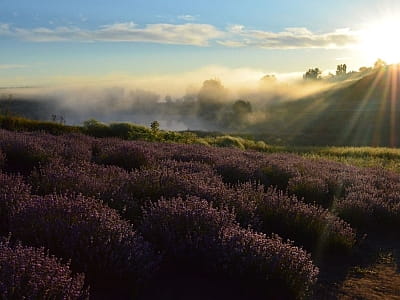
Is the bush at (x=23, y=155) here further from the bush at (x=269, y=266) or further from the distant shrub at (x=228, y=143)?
the distant shrub at (x=228, y=143)

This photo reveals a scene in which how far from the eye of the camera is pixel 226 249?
13.1 feet

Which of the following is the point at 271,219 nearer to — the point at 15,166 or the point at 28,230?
the point at 28,230

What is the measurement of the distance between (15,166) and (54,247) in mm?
4202

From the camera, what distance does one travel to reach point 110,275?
11.8 ft

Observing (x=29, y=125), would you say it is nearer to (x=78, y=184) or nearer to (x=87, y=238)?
(x=78, y=184)

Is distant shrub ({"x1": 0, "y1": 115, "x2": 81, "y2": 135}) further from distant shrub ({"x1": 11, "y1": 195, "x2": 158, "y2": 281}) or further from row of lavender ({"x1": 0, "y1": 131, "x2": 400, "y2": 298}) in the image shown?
distant shrub ({"x1": 11, "y1": 195, "x2": 158, "y2": 281})

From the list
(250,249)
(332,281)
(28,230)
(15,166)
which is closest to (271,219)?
(332,281)

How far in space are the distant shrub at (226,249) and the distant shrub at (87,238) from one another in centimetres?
37

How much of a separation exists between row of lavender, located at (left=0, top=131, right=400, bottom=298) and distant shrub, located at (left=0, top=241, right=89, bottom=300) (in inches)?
1.2

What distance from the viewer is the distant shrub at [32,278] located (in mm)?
2686

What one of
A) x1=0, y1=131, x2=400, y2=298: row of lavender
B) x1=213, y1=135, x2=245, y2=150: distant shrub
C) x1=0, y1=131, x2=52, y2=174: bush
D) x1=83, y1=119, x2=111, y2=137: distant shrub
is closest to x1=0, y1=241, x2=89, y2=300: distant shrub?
x1=0, y1=131, x2=400, y2=298: row of lavender

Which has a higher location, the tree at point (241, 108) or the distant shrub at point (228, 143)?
the distant shrub at point (228, 143)

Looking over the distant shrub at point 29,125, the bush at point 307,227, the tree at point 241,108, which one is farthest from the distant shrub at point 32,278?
the tree at point 241,108

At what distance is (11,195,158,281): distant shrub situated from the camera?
360cm
